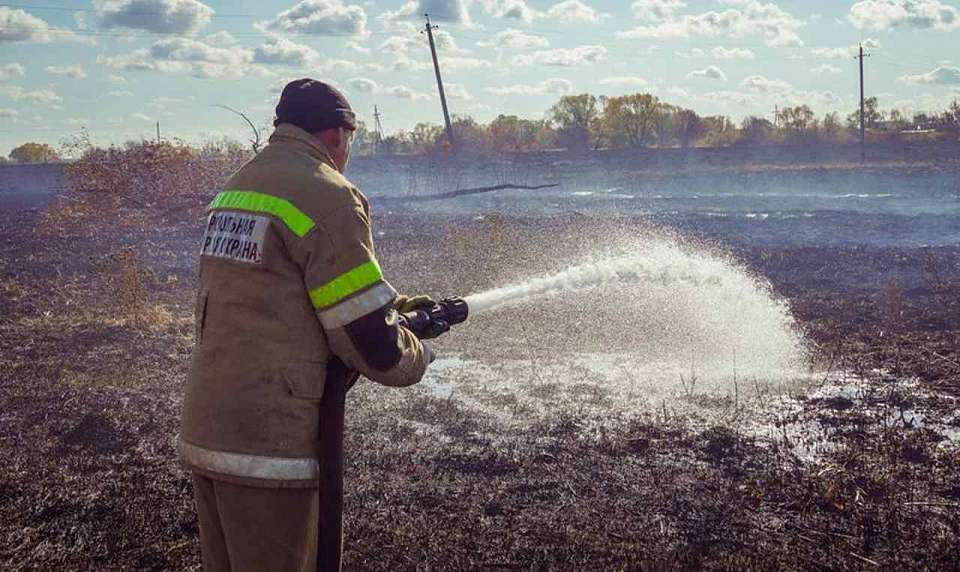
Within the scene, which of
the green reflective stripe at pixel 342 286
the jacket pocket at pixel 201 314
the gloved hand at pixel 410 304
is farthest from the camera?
the gloved hand at pixel 410 304

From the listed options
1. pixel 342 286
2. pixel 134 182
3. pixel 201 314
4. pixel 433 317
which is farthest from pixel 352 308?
pixel 134 182

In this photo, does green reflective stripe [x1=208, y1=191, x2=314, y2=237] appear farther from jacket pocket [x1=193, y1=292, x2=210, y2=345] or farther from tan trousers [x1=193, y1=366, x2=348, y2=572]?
tan trousers [x1=193, y1=366, x2=348, y2=572]

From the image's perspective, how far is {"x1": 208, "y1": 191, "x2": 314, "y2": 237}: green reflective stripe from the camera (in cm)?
261

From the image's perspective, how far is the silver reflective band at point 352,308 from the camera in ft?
8.53

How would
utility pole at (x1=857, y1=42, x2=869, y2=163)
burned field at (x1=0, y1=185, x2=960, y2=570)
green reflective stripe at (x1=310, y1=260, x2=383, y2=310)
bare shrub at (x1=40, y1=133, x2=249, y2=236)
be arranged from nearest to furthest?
1. green reflective stripe at (x1=310, y1=260, x2=383, y2=310)
2. burned field at (x1=0, y1=185, x2=960, y2=570)
3. bare shrub at (x1=40, y1=133, x2=249, y2=236)
4. utility pole at (x1=857, y1=42, x2=869, y2=163)

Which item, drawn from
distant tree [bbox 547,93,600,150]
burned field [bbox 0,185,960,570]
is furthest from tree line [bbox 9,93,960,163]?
burned field [bbox 0,185,960,570]

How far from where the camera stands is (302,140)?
2842 mm

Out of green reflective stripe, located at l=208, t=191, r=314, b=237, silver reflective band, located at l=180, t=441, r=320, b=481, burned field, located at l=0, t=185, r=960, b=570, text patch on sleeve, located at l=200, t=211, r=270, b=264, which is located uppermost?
green reflective stripe, located at l=208, t=191, r=314, b=237

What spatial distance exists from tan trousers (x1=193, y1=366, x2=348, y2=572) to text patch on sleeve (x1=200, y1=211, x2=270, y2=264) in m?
0.52

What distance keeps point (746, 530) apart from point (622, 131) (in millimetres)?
47365

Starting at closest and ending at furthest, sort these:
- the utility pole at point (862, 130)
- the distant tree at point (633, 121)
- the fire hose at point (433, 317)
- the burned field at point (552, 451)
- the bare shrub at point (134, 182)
A: 1. the fire hose at point (433, 317)
2. the burned field at point (552, 451)
3. the bare shrub at point (134, 182)
4. the utility pole at point (862, 130)
5. the distant tree at point (633, 121)

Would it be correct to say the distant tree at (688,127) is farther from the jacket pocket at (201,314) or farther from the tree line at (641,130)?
the jacket pocket at (201,314)

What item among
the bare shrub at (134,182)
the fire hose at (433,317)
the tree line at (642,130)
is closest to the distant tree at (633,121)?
the tree line at (642,130)

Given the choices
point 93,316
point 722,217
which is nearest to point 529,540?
point 93,316
